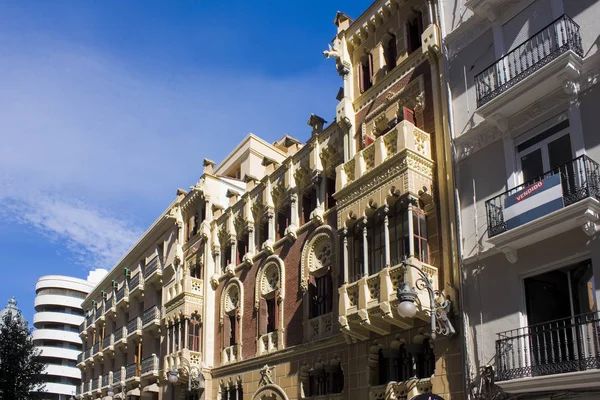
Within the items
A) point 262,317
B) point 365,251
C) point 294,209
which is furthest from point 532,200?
point 262,317

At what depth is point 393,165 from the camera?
68.1 ft

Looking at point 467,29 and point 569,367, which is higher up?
point 467,29

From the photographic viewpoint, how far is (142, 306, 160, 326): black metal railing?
38.7m

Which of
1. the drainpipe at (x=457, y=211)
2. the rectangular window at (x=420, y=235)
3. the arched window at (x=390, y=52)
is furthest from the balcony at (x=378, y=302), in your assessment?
the arched window at (x=390, y=52)

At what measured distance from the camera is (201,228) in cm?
3438

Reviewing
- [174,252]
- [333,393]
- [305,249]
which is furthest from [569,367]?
[174,252]

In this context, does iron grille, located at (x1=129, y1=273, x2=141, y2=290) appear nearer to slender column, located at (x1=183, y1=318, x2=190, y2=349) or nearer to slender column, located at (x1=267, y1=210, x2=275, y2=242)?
slender column, located at (x1=183, y1=318, x2=190, y2=349)

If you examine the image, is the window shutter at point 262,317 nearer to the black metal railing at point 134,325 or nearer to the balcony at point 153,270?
the balcony at point 153,270

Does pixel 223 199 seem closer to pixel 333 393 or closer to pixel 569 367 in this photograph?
pixel 333 393


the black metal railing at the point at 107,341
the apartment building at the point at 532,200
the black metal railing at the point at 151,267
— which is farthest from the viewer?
the black metal railing at the point at 107,341

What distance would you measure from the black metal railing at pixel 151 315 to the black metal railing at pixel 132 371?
2448 millimetres

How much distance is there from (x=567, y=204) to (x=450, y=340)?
486 centimetres

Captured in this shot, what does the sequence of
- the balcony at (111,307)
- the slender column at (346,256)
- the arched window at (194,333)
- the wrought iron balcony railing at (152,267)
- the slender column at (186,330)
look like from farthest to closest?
the balcony at (111,307) → the wrought iron balcony railing at (152,267) → the arched window at (194,333) → the slender column at (186,330) → the slender column at (346,256)

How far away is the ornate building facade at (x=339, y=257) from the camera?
64.6 feet
